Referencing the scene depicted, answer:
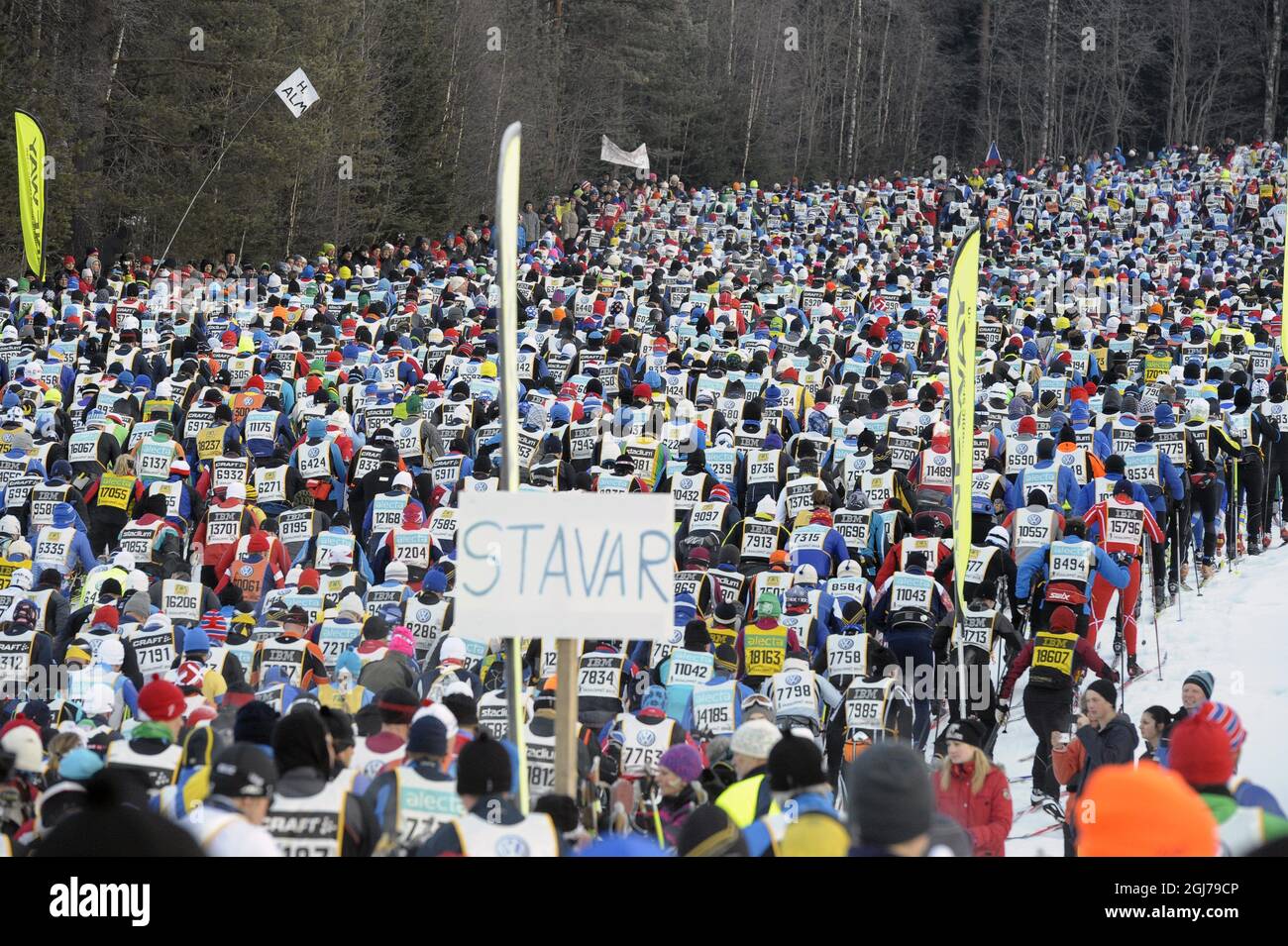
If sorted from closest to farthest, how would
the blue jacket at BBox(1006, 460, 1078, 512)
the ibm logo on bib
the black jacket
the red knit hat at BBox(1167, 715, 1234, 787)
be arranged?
the ibm logo on bib
the red knit hat at BBox(1167, 715, 1234, 787)
the black jacket
the blue jacket at BBox(1006, 460, 1078, 512)

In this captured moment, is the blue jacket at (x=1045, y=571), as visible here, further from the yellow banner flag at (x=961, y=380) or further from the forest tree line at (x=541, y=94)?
the forest tree line at (x=541, y=94)

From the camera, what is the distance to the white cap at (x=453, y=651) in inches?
459

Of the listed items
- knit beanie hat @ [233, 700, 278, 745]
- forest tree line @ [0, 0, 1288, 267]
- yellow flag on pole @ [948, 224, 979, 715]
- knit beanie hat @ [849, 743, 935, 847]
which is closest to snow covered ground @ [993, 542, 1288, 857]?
yellow flag on pole @ [948, 224, 979, 715]

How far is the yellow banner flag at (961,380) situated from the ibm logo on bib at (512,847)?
15.9 ft

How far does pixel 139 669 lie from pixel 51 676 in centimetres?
53

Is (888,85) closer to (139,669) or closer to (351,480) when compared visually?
(351,480)

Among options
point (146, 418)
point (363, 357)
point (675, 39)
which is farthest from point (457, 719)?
point (675, 39)

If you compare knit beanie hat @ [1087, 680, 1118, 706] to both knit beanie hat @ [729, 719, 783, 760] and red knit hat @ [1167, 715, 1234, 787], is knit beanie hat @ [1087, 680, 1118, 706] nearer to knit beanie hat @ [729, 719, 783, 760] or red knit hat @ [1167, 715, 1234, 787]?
knit beanie hat @ [729, 719, 783, 760]

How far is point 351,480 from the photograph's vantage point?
17.0m

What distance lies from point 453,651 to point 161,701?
3.23 m

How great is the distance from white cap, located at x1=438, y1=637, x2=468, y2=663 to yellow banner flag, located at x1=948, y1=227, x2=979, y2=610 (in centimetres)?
328

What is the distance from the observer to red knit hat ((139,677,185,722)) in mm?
8625
